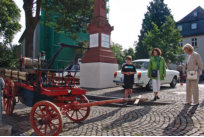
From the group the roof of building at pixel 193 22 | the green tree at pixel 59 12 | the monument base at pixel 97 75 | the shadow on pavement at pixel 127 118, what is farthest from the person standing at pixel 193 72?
the roof of building at pixel 193 22

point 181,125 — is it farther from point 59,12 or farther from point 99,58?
point 59,12

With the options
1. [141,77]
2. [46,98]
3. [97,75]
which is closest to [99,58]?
[97,75]

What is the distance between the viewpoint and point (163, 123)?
13.6 ft

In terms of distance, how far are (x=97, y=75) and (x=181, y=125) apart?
717 cm

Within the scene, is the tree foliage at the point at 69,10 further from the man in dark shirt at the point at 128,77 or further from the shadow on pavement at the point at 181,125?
the shadow on pavement at the point at 181,125

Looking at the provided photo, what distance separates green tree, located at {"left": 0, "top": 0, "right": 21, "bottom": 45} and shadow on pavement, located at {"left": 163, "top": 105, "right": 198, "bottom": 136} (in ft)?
83.0

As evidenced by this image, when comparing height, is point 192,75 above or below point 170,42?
below

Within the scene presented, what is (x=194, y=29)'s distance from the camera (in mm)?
37969

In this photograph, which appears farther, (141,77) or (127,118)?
(141,77)

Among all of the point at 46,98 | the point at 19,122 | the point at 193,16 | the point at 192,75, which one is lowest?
the point at 19,122

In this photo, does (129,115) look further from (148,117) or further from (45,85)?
(45,85)

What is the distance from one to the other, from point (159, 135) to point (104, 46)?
8.62 meters

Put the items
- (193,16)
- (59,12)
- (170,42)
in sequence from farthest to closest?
(193,16), (170,42), (59,12)

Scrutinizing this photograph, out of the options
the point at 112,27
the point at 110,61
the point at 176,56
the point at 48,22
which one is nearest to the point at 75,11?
the point at 48,22
